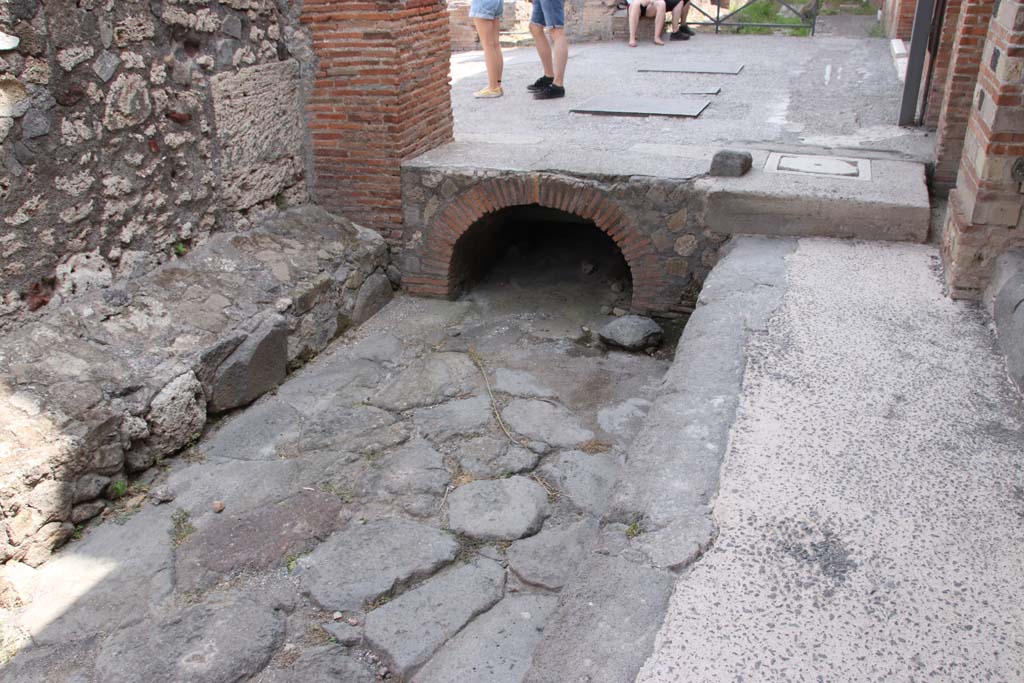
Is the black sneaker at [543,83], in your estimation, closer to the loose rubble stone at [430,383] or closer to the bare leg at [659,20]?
the bare leg at [659,20]

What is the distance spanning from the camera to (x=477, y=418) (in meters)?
4.03

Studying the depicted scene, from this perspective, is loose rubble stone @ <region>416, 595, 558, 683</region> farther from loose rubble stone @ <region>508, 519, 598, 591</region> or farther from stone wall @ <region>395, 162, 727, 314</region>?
stone wall @ <region>395, 162, 727, 314</region>

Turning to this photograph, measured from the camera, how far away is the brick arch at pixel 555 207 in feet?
15.9

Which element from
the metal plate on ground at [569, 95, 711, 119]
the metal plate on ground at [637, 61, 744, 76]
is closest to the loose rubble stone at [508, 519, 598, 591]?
the metal plate on ground at [569, 95, 711, 119]

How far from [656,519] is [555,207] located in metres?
2.96

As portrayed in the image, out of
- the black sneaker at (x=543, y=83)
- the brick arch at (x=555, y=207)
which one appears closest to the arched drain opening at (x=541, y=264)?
the brick arch at (x=555, y=207)

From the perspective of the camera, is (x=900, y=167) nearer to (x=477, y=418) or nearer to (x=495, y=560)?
(x=477, y=418)

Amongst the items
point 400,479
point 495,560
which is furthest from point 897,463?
point 400,479

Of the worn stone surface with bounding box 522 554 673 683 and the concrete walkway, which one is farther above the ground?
the concrete walkway

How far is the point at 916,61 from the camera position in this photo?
5.71 m

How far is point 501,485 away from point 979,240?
2.22 m

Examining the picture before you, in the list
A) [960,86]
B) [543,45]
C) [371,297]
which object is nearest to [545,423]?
[371,297]

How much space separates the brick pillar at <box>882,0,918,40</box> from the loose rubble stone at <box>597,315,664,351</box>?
5.65m

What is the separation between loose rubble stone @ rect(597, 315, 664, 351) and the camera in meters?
4.75
